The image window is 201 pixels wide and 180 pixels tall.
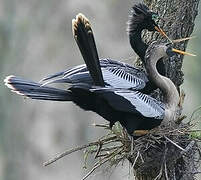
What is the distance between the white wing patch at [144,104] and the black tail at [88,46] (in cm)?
17

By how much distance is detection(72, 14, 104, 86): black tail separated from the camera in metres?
6.32

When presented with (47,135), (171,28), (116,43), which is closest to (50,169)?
(47,135)

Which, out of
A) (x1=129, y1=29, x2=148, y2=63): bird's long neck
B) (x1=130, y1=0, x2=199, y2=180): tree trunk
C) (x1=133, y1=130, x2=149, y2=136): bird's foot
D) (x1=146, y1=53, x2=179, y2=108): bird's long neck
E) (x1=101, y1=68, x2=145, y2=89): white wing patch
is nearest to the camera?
(x1=101, y1=68, x2=145, y2=89): white wing patch

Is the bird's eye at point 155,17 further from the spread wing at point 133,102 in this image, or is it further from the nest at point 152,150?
the nest at point 152,150

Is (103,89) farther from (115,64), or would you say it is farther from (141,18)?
(141,18)

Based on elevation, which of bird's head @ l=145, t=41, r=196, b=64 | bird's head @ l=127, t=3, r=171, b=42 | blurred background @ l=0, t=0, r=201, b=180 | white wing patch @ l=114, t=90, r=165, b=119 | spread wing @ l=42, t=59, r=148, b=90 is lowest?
white wing patch @ l=114, t=90, r=165, b=119

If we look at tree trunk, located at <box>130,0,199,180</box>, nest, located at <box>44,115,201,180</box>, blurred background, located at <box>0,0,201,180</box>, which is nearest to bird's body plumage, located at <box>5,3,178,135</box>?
nest, located at <box>44,115,201,180</box>

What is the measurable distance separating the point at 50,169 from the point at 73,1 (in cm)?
315

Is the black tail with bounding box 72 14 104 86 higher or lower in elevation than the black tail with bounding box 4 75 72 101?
higher

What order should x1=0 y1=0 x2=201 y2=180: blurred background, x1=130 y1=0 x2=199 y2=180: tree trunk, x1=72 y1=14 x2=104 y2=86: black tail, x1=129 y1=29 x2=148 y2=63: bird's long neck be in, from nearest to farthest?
x1=72 y1=14 x2=104 y2=86: black tail → x1=129 y1=29 x2=148 y2=63: bird's long neck → x1=130 y1=0 x2=199 y2=180: tree trunk → x1=0 y1=0 x2=201 y2=180: blurred background

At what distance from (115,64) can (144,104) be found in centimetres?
38

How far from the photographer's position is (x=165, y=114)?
21.7 feet

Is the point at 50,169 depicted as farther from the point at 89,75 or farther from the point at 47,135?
the point at 89,75

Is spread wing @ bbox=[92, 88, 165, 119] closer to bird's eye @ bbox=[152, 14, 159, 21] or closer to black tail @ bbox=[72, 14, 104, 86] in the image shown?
black tail @ bbox=[72, 14, 104, 86]
